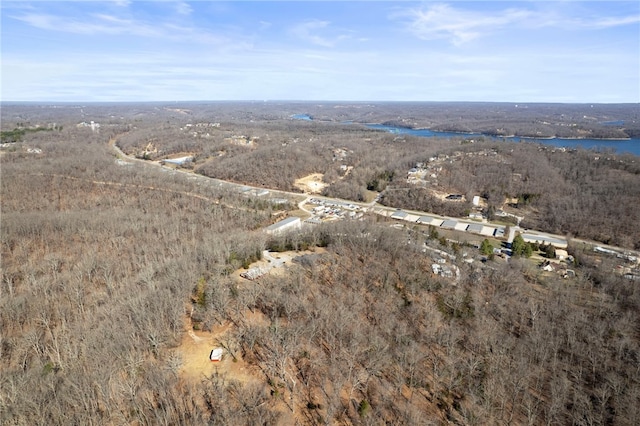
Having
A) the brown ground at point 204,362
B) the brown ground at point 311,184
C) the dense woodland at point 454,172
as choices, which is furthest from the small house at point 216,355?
the brown ground at point 311,184

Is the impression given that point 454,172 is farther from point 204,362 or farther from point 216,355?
point 204,362

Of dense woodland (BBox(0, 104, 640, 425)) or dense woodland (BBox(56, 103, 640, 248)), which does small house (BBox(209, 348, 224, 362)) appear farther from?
dense woodland (BBox(56, 103, 640, 248))

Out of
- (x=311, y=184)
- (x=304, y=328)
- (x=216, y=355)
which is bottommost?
(x=216, y=355)

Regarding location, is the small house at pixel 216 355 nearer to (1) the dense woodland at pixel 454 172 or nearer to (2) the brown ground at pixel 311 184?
(1) the dense woodland at pixel 454 172

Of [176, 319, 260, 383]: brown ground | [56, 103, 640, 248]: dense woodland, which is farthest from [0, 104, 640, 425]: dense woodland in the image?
[56, 103, 640, 248]: dense woodland

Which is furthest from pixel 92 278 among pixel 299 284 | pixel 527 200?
pixel 527 200

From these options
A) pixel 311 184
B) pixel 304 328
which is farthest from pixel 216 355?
pixel 311 184

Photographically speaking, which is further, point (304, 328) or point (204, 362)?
point (304, 328)

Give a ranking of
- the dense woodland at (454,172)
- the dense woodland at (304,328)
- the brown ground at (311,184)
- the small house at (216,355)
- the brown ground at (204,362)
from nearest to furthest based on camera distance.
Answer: the dense woodland at (304,328)
the brown ground at (204,362)
the small house at (216,355)
the dense woodland at (454,172)
the brown ground at (311,184)

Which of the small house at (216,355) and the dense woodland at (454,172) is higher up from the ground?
the dense woodland at (454,172)
